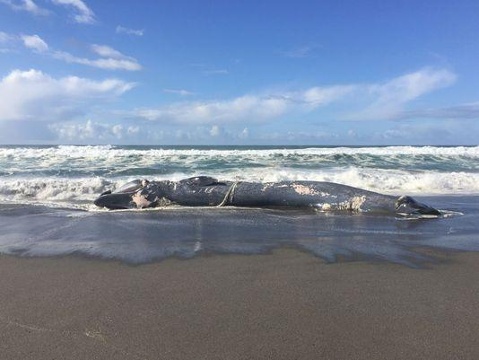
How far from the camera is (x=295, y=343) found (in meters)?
2.57

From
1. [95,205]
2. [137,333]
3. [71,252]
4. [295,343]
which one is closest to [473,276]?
[295,343]

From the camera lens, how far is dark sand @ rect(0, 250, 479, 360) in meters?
2.52

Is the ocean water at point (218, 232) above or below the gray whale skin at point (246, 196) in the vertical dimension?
below

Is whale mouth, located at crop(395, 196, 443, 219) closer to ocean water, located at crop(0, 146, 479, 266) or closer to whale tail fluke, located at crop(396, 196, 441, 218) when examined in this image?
whale tail fluke, located at crop(396, 196, 441, 218)

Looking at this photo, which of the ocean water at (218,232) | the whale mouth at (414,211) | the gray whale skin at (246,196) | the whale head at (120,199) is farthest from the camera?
the whale head at (120,199)

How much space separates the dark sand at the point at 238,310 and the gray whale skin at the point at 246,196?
332 centimetres

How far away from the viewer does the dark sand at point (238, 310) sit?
2521 millimetres

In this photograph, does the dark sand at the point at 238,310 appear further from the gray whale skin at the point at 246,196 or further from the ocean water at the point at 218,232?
the gray whale skin at the point at 246,196

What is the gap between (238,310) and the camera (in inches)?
120

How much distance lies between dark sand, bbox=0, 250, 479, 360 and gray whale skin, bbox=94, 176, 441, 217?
10.9 ft

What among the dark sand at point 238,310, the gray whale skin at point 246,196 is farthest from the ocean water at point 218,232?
→ the dark sand at point 238,310

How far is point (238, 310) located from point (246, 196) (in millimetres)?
4905

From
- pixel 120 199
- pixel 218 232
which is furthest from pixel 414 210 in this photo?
pixel 120 199

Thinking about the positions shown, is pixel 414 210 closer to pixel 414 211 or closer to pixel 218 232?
pixel 414 211
